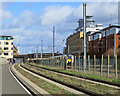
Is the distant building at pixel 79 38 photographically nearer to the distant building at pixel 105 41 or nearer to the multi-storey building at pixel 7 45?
the distant building at pixel 105 41

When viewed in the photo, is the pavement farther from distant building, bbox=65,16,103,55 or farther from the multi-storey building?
the multi-storey building

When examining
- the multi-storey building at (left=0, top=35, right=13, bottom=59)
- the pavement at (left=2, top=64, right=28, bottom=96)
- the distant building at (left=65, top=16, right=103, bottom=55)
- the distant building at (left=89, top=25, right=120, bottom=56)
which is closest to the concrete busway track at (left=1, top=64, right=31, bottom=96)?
the pavement at (left=2, top=64, right=28, bottom=96)

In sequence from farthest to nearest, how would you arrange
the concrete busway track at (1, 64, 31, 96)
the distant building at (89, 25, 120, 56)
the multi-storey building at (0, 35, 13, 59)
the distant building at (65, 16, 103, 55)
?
1. the multi-storey building at (0, 35, 13, 59)
2. the distant building at (65, 16, 103, 55)
3. the distant building at (89, 25, 120, 56)
4. the concrete busway track at (1, 64, 31, 96)

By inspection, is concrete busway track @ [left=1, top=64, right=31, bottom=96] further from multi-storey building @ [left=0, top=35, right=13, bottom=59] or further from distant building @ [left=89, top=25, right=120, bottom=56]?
multi-storey building @ [left=0, top=35, right=13, bottom=59]

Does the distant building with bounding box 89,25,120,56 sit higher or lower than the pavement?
higher

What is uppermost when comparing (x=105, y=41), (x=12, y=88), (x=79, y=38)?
(x=79, y=38)

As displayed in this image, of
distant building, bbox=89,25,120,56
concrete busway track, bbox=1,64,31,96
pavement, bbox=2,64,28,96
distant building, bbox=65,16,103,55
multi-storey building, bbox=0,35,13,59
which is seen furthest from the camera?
multi-storey building, bbox=0,35,13,59

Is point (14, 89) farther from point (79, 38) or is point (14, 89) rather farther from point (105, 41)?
point (79, 38)

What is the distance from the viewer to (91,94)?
11656 millimetres

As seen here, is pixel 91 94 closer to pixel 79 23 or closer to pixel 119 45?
pixel 119 45

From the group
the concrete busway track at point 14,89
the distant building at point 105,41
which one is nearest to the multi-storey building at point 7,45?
the distant building at point 105,41

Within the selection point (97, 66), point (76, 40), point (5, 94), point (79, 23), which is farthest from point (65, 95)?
point (79, 23)

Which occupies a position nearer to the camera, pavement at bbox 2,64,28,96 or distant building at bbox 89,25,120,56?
pavement at bbox 2,64,28,96

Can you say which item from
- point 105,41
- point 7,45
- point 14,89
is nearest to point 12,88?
point 14,89
